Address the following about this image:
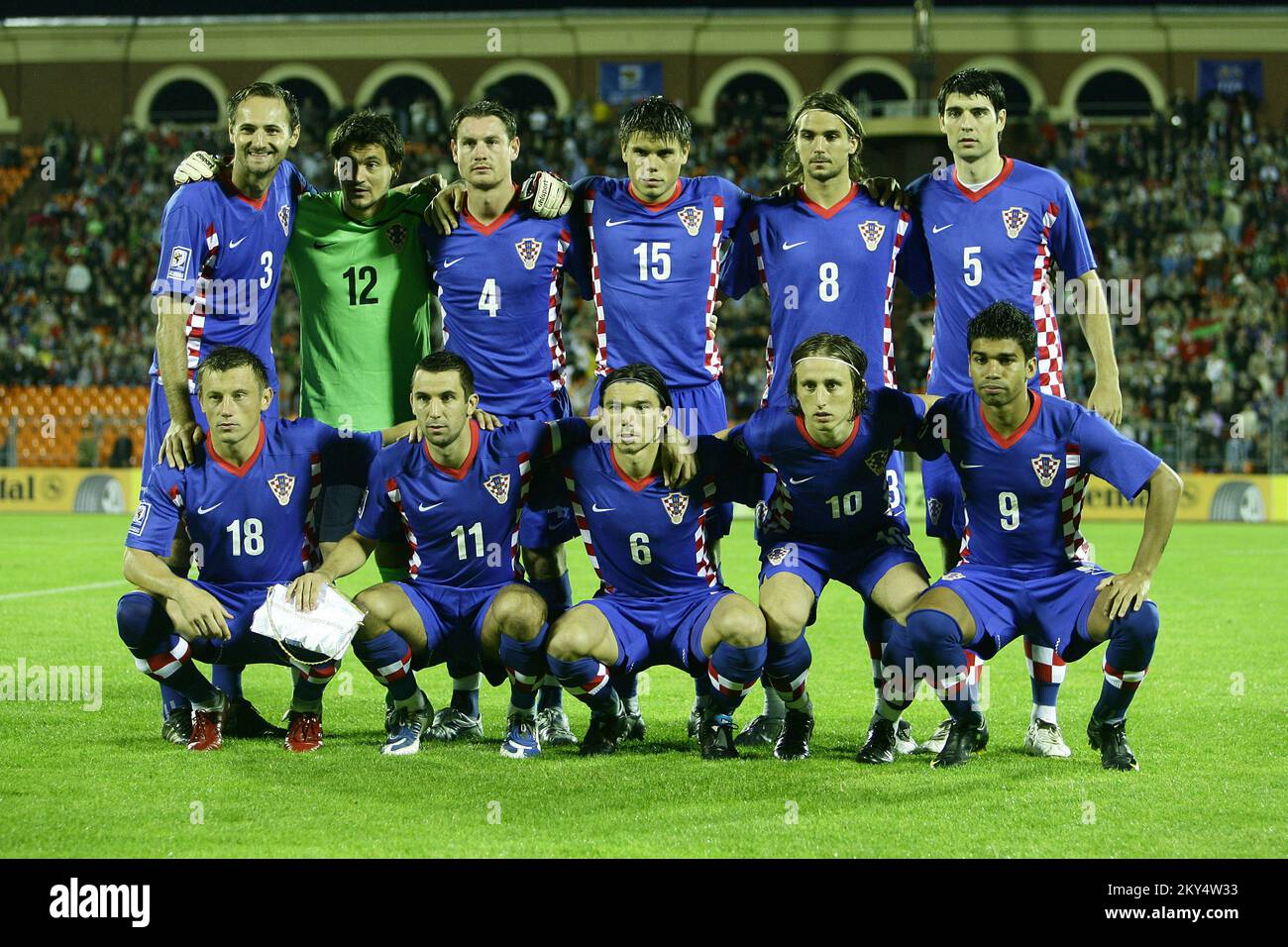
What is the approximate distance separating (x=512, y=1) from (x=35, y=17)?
376 inches

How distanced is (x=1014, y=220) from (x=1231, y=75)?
25.8m

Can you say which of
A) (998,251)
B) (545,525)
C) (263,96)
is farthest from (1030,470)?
(263,96)

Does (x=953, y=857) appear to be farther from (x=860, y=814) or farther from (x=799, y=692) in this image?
(x=799, y=692)

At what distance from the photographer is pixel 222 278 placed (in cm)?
598

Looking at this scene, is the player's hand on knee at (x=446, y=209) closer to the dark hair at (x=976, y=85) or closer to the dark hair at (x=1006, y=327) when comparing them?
the dark hair at (x=976, y=85)

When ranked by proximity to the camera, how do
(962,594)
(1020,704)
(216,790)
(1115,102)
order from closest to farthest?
(216,790), (962,594), (1020,704), (1115,102)

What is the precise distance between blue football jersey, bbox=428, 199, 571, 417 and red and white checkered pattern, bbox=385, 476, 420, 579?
1.81ft

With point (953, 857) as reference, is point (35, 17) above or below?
above

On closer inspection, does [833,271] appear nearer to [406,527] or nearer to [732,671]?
[732,671]

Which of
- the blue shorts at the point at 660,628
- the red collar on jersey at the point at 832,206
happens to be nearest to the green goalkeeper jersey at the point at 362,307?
the blue shorts at the point at 660,628

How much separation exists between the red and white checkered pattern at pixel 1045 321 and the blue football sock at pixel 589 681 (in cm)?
203

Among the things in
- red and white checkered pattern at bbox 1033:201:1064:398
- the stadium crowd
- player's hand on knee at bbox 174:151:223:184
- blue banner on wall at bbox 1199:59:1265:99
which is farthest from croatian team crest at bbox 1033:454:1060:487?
blue banner on wall at bbox 1199:59:1265:99

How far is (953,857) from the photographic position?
3.90 m
